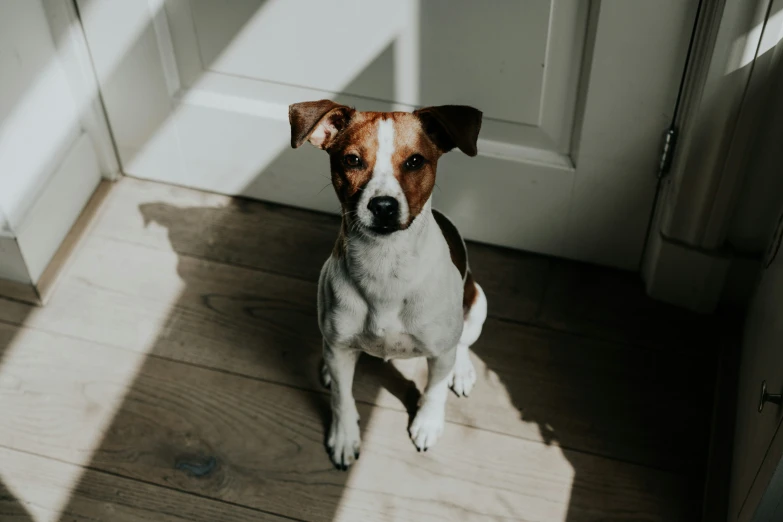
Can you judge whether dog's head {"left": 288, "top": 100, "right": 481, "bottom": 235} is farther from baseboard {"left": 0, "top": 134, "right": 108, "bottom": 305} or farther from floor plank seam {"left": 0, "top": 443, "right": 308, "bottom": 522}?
baseboard {"left": 0, "top": 134, "right": 108, "bottom": 305}

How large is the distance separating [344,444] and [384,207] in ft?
1.97

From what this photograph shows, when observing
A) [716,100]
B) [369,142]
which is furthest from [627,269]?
[369,142]

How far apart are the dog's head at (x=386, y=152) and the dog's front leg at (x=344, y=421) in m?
0.38

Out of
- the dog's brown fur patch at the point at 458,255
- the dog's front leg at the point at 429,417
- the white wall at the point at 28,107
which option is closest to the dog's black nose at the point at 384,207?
the dog's brown fur patch at the point at 458,255

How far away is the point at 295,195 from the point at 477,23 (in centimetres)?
67

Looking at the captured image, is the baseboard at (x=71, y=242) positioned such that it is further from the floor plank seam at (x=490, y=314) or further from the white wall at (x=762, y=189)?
the white wall at (x=762, y=189)

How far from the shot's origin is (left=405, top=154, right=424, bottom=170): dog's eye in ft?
4.20

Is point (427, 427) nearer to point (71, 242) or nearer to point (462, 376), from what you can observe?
point (462, 376)

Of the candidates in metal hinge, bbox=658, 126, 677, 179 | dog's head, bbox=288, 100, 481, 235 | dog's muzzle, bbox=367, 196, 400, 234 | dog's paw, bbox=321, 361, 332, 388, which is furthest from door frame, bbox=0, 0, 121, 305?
metal hinge, bbox=658, 126, 677, 179

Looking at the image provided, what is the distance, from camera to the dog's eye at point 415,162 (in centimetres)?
128

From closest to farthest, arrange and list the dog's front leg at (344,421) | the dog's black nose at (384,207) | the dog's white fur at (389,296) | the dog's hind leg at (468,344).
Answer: the dog's black nose at (384,207) < the dog's white fur at (389,296) < the dog's front leg at (344,421) < the dog's hind leg at (468,344)

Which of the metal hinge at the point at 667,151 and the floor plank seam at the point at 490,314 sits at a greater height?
the metal hinge at the point at 667,151

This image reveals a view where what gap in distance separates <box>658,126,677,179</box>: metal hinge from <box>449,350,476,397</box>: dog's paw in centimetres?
53

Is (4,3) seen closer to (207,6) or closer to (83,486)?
(207,6)
